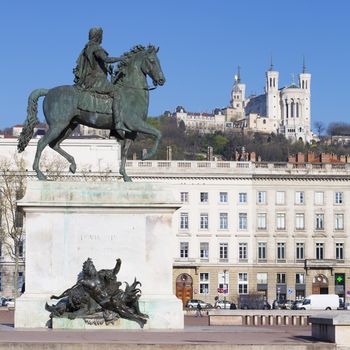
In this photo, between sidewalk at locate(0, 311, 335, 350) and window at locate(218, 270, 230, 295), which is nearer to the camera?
sidewalk at locate(0, 311, 335, 350)

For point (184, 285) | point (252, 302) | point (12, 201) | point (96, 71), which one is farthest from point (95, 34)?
point (184, 285)

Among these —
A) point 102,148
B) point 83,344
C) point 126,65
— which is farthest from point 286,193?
point 83,344

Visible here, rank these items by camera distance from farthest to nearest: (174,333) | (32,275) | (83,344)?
(32,275), (174,333), (83,344)

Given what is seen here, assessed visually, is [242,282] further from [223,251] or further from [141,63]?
[141,63]

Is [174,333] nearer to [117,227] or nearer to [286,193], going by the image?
[117,227]

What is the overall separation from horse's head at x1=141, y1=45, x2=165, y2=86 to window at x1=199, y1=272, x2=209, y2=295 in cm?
7826

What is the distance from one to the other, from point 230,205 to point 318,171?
8127 millimetres

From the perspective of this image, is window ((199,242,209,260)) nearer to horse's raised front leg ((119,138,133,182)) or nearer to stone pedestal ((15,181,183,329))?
horse's raised front leg ((119,138,133,182))

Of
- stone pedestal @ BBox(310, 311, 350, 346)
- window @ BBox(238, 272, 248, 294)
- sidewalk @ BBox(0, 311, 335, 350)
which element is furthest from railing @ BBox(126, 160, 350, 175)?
stone pedestal @ BBox(310, 311, 350, 346)

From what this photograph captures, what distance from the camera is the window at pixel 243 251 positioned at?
112 m

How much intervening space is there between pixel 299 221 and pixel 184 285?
11.5 metres

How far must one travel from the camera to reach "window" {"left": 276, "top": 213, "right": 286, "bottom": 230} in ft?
369

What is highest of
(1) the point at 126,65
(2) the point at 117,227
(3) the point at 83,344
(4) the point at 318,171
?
(4) the point at 318,171

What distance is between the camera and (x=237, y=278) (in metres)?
111
